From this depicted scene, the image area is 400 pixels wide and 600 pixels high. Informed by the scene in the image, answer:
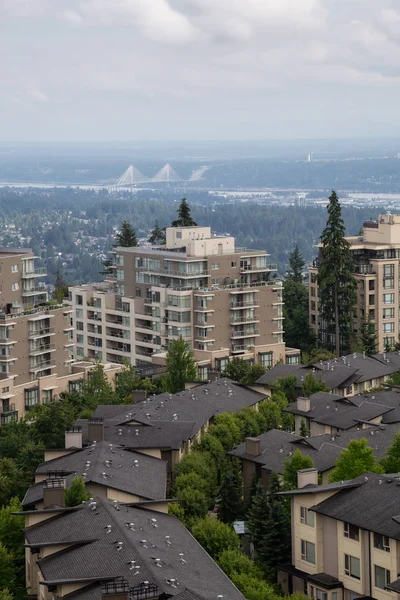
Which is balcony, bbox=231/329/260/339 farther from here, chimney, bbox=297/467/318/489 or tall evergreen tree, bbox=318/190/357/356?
chimney, bbox=297/467/318/489

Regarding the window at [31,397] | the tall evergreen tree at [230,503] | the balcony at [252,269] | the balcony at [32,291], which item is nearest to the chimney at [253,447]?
the tall evergreen tree at [230,503]

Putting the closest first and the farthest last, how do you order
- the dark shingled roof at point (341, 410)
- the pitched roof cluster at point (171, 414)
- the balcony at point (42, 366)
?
Answer: the pitched roof cluster at point (171, 414), the dark shingled roof at point (341, 410), the balcony at point (42, 366)

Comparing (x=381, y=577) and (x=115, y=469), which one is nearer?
(x=381, y=577)

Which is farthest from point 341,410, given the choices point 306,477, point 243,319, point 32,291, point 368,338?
point 368,338

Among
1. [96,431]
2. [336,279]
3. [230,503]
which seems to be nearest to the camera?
[230,503]

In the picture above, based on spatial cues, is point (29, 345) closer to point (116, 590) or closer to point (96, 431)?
point (96, 431)

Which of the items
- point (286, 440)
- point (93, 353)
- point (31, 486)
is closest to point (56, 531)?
point (31, 486)

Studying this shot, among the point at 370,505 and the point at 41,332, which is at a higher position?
the point at 41,332

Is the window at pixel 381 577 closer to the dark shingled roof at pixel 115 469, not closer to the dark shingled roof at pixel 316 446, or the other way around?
the dark shingled roof at pixel 115 469
